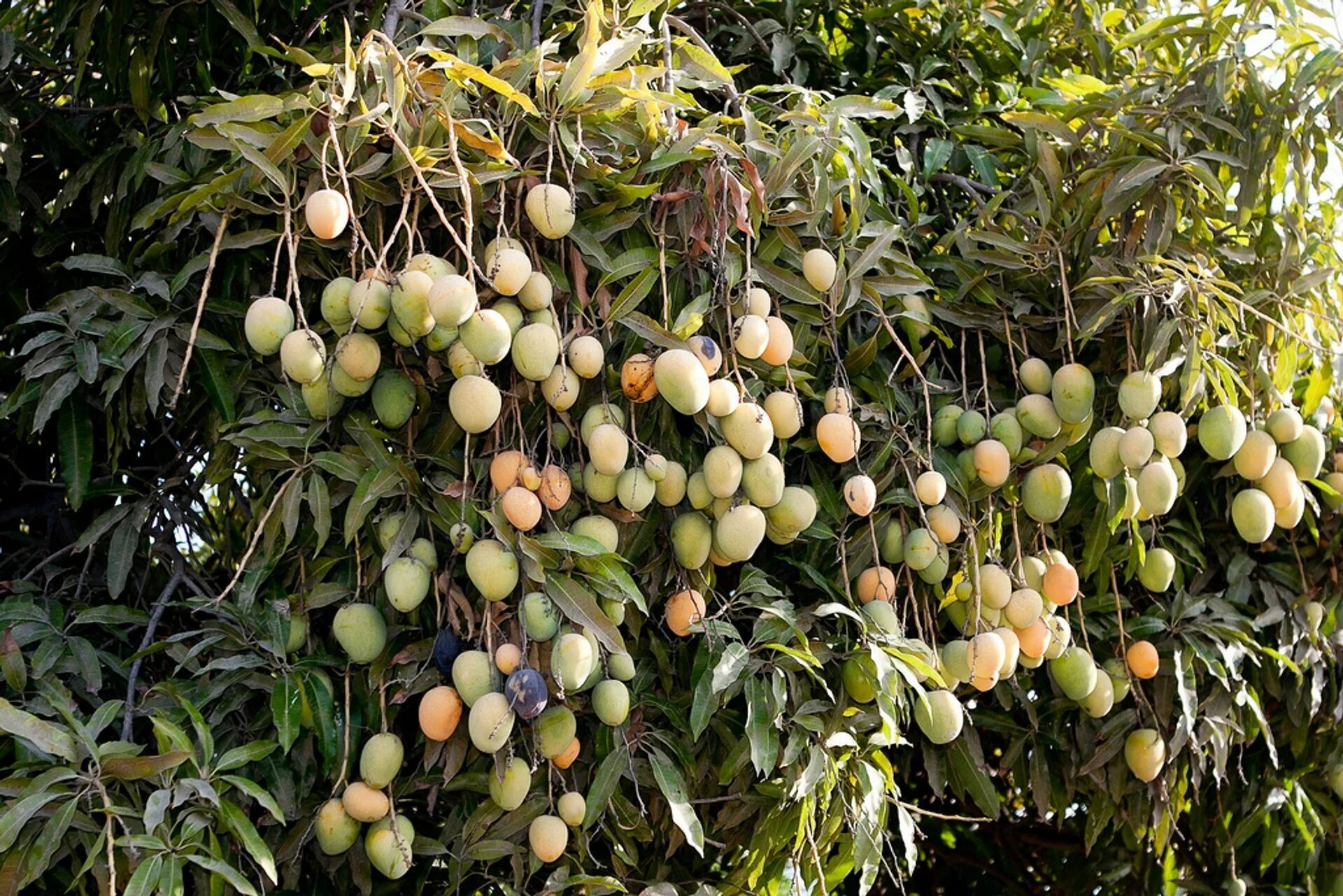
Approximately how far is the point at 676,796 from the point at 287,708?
46cm

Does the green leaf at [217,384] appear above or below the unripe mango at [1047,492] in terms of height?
above

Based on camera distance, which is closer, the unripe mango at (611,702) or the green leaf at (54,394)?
the unripe mango at (611,702)

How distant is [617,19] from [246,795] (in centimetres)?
102

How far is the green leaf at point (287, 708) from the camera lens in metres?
1.59

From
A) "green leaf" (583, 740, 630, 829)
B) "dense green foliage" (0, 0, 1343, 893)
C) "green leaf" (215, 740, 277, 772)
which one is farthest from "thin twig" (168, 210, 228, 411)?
"green leaf" (583, 740, 630, 829)

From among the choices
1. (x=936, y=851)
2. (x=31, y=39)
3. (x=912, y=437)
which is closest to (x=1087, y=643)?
(x=912, y=437)

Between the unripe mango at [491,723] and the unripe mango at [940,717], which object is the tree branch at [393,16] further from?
the unripe mango at [940,717]

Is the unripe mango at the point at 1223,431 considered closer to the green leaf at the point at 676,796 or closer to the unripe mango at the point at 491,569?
the green leaf at the point at 676,796

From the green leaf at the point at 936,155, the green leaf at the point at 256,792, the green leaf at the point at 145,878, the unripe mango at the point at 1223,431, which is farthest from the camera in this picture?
the green leaf at the point at 936,155

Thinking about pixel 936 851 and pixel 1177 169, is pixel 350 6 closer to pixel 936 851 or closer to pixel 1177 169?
pixel 1177 169

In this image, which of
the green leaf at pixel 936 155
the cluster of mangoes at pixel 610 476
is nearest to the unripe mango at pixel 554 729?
the cluster of mangoes at pixel 610 476

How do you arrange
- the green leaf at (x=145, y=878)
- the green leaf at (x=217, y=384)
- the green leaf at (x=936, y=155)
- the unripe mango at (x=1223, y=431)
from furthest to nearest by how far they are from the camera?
the green leaf at (x=936, y=155) < the unripe mango at (x=1223, y=431) < the green leaf at (x=217, y=384) < the green leaf at (x=145, y=878)

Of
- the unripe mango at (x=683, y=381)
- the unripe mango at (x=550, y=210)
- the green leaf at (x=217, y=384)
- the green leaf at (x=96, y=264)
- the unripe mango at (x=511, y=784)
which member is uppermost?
the unripe mango at (x=550, y=210)

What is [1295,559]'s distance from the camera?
7.24ft
